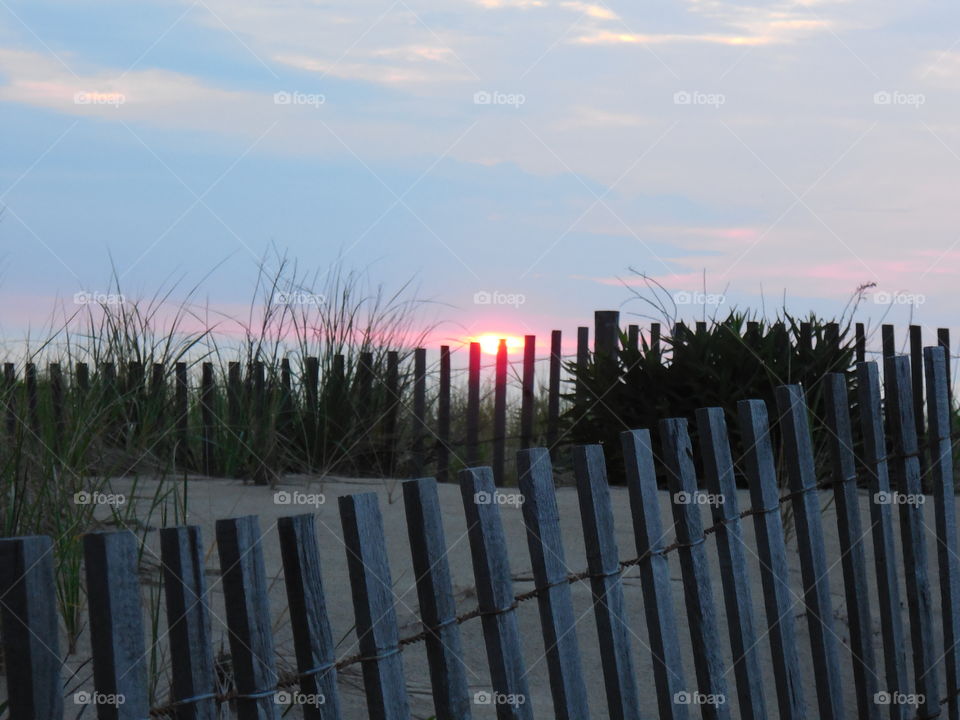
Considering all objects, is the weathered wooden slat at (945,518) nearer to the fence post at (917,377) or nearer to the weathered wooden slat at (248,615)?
the weathered wooden slat at (248,615)

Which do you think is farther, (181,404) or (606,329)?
(606,329)

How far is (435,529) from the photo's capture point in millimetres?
1885

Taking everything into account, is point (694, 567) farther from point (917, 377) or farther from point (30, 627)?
point (917, 377)

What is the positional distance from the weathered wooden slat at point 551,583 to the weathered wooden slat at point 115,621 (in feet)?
2.71

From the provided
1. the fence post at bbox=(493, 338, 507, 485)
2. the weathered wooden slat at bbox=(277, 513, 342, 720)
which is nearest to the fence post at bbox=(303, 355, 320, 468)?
the fence post at bbox=(493, 338, 507, 485)

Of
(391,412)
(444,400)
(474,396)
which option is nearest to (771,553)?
(391,412)

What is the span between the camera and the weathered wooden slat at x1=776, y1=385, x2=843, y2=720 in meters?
2.94

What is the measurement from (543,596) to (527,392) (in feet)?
21.0

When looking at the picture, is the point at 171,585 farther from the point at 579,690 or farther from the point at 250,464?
the point at 250,464

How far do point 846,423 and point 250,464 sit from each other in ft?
14.0

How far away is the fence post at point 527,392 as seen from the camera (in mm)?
8391

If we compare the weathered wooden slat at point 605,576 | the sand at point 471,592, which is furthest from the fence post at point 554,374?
the weathered wooden slat at point 605,576

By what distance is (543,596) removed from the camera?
209cm

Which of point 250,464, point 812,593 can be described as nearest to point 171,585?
point 812,593
